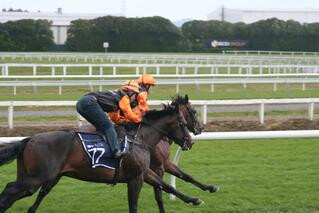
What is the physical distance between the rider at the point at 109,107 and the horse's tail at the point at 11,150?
2.25 ft

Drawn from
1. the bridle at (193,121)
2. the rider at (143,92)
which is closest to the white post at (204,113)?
the bridle at (193,121)

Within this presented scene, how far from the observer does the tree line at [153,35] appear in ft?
196

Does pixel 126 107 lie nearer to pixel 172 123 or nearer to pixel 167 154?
pixel 172 123

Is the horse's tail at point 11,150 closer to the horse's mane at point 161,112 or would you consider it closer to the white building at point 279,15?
the horse's mane at point 161,112

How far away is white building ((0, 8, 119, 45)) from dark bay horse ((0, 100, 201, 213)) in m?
66.2

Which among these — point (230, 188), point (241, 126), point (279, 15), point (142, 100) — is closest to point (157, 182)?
point (142, 100)

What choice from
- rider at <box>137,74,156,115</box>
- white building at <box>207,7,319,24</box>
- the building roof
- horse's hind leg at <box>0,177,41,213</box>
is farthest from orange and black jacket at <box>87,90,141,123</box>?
white building at <box>207,7,319,24</box>

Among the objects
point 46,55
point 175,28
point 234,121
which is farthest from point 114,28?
point 234,121

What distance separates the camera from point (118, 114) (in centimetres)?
708

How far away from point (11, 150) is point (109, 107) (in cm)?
106

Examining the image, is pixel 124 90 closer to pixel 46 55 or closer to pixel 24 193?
pixel 24 193

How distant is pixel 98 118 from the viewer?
6.61 metres

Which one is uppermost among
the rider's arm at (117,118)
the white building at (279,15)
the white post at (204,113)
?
the white building at (279,15)

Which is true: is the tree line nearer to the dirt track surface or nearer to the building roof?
the building roof
